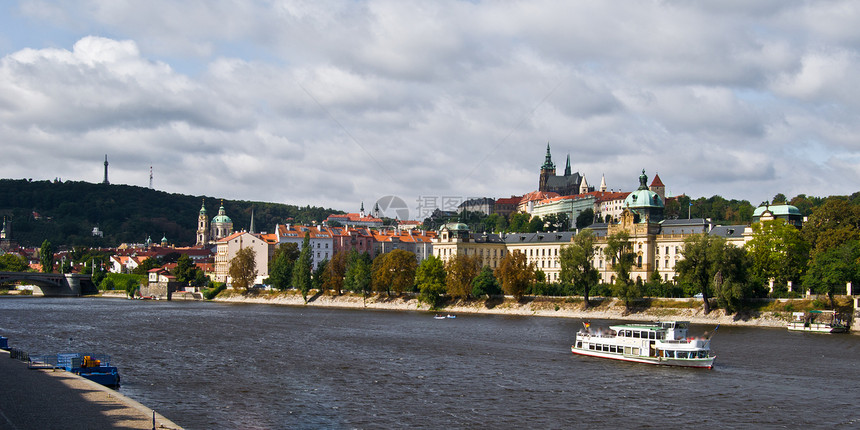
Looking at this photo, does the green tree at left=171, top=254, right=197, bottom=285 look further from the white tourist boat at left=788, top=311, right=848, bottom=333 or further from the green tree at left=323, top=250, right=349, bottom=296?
the white tourist boat at left=788, top=311, right=848, bottom=333

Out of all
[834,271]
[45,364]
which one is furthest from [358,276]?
[45,364]

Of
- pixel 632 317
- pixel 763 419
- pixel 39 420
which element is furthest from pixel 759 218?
pixel 39 420

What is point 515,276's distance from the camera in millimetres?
103625

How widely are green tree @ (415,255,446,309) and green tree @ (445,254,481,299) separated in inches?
47.6

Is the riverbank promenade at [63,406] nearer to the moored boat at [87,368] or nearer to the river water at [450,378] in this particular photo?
the moored boat at [87,368]

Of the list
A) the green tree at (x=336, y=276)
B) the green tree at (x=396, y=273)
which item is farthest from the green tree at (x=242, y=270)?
the green tree at (x=396, y=273)

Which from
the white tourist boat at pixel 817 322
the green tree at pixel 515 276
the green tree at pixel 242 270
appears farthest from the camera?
the green tree at pixel 242 270

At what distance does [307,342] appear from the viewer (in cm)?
6700

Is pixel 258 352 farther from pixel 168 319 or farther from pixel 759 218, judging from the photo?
pixel 759 218

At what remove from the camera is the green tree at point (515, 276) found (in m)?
104

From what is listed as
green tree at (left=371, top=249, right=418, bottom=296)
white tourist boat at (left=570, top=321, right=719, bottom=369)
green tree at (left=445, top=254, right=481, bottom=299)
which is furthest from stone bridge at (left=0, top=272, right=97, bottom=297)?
white tourist boat at (left=570, top=321, right=719, bottom=369)

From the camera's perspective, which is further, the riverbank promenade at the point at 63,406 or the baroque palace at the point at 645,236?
the baroque palace at the point at 645,236

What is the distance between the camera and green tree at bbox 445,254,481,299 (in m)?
110

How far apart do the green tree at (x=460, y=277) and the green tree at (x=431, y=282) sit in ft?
3.97
